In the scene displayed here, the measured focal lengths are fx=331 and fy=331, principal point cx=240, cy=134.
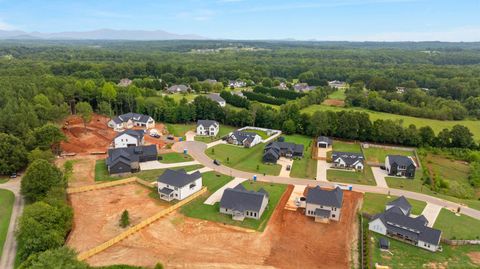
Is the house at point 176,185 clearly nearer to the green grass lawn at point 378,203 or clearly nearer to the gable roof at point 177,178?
the gable roof at point 177,178

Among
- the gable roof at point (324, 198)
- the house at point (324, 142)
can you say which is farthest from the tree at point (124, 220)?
the house at point (324, 142)

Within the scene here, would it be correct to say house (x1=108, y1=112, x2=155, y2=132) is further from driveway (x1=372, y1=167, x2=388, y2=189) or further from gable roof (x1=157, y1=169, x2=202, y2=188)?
driveway (x1=372, y1=167, x2=388, y2=189)

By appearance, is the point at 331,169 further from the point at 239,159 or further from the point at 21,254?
the point at 21,254

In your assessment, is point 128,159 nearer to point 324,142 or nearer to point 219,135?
point 219,135

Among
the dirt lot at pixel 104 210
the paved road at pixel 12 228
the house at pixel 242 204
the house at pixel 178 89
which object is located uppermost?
the house at pixel 178 89

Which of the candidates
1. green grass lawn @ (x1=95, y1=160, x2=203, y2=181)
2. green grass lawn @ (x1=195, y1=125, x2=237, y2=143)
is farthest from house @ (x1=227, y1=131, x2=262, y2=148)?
green grass lawn @ (x1=95, y1=160, x2=203, y2=181)

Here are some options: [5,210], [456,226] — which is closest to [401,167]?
[456,226]
